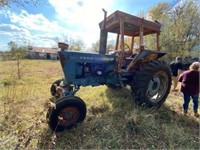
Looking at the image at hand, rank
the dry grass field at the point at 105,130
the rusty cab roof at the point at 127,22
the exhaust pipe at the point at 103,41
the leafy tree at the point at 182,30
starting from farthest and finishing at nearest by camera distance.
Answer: the leafy tree at the point at 182,30
the exhaust pipe at the point at 103,41
the rusty cab roof at the point at 127,22
the dry grass field at the point at 105,130

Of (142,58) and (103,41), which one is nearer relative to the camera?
(142,58)

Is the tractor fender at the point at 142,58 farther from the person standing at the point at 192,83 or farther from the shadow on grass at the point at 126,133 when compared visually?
the shadow on grass at the point at 126,133

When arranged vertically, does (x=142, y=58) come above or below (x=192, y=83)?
above

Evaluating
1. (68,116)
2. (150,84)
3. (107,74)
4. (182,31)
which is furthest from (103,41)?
(182,31)

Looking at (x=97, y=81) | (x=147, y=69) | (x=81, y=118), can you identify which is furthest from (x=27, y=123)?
(x=147, y=69)

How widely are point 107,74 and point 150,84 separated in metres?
1.21

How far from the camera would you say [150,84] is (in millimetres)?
4184

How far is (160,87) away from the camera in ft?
14.6

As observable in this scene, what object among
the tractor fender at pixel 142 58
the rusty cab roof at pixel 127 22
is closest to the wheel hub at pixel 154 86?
the tractor fender at pixel 142 58

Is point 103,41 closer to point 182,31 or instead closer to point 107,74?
point 107,74

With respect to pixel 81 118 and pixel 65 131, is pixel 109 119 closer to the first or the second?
pixel 81 118

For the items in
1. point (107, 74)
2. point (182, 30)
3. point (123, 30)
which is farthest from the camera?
point (182, 30)

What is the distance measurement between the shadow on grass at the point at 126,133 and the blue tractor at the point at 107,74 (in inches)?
9.1

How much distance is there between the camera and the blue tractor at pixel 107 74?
284 cm
